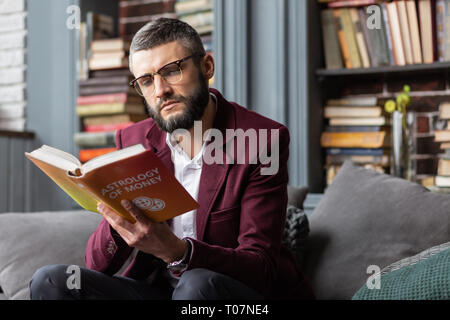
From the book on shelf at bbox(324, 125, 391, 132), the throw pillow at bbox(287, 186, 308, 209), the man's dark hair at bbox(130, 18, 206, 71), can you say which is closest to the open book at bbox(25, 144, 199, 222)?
the man's dark hair at bbox(130, 18, 206, 71)

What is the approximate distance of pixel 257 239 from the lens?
1.40 m

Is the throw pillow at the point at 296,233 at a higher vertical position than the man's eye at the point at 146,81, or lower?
lower

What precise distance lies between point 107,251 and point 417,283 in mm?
710

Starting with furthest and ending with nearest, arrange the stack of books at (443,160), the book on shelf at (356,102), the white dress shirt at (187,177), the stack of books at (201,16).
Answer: the stack of books at (201,16), the book on shelf at (356,102), the stack of books at (443,160), the white dress shirt at (187,177)

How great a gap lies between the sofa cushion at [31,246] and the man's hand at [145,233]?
64cm

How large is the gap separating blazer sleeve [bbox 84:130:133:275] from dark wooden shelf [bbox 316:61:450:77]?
1452 millimetres

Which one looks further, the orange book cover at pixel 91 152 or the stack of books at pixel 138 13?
the stack of books at pixel 138 13

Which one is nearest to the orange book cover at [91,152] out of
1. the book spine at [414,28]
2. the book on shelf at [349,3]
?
the book on shelf at [349,3]

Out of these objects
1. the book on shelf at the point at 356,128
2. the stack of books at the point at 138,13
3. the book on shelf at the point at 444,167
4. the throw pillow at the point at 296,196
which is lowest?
the throw pillow at the point at 296,196

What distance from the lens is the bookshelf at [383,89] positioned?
8.54ft

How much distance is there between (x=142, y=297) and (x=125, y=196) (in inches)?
17.3

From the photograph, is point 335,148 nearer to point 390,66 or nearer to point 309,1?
point 390,66

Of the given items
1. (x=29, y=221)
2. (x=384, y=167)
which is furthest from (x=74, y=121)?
(x=384, y=167)

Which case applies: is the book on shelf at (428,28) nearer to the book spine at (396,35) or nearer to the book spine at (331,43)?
the book spine at (396,35)
